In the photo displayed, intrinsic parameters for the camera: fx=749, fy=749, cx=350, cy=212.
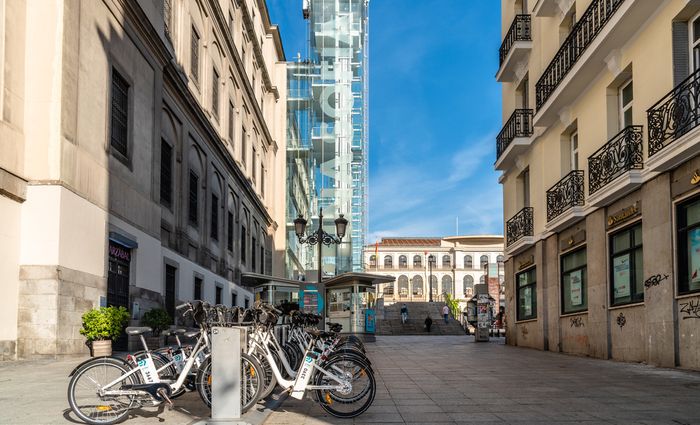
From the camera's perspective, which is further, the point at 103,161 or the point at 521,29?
the point at 521,29

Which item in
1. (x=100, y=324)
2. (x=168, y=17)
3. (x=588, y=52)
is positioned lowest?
(x=100, y=324)

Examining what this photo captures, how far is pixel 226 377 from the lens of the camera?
761 cm

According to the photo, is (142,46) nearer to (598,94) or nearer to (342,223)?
(342,223)

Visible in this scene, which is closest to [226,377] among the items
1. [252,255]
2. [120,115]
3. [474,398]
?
[474,398]

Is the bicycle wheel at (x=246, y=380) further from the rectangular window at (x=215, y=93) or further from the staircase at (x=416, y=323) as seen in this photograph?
the staircase at (x=416, y=323)

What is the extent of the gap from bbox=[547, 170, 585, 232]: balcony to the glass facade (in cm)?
3628

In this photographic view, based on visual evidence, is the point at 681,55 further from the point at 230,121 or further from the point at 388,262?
the point at 388,262

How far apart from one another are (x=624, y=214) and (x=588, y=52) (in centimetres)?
430

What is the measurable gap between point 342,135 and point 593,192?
42.1 meters

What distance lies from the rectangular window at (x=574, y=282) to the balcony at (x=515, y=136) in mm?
5654

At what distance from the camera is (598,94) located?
1978cm

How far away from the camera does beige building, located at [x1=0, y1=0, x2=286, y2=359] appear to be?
15664mm

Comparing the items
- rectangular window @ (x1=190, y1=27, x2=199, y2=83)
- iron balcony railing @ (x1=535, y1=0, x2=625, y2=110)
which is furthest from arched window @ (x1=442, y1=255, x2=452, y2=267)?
iron balcony railing @ (x1=535, y1=0, x2=625, y2=110)

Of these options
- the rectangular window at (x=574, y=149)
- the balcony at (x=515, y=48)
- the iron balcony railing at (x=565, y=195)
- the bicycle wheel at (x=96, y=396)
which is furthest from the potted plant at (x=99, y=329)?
the balcony at (x=515, y=48)
